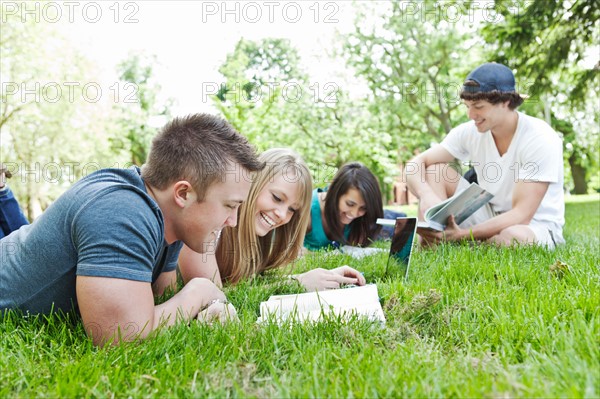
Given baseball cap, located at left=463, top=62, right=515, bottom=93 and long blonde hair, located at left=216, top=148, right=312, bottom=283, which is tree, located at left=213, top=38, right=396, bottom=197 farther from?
long blonde hair, located at left=216, top=148, right=312, bottom=283

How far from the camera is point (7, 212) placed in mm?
3506

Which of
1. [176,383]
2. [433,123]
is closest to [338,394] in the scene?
[176,383]

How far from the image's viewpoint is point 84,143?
21.1 meters

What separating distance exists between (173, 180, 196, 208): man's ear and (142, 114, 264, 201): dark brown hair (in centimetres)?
2

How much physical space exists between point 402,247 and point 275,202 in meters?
0.97

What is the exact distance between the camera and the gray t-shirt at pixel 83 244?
5.92 ft

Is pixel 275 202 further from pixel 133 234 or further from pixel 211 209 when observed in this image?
pixel 133 234

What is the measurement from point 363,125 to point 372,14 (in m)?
4.72

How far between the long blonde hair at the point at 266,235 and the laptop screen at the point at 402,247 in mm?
763

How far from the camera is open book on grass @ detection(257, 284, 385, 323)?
2.16 meters

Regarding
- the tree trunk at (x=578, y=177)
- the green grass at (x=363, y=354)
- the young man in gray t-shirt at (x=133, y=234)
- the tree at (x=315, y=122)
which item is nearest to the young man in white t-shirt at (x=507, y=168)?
the green grass at (x=363, y=354)

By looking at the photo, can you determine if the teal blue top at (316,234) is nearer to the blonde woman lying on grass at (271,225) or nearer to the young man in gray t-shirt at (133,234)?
the blonde woman lying on grass at (271,225)

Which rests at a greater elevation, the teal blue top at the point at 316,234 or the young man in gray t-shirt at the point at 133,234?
the young man in gray t-shirt at the point at 133,234

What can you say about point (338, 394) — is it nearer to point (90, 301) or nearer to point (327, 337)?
point (327, 337)
